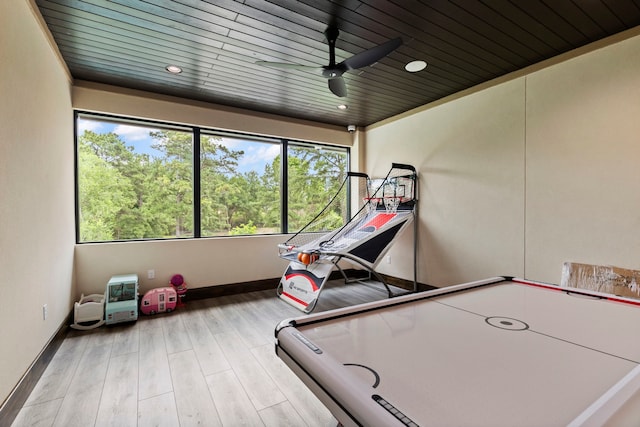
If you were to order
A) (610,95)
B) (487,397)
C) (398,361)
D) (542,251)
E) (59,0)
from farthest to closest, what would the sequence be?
(542,251) → (610,95) → (59,0) → (398,361) → (487,397)

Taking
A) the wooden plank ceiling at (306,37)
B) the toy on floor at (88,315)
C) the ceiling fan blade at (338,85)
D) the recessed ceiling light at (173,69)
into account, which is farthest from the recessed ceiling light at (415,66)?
the toy on floor at (88,315)

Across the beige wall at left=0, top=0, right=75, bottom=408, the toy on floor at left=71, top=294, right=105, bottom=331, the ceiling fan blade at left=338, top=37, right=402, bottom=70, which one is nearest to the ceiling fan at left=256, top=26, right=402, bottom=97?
the ceiling fan blade at left=338, top=37, right=402, bottom=70

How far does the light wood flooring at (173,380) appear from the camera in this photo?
5.93ft

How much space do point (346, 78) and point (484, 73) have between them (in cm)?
154

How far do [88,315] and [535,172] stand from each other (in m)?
4.91

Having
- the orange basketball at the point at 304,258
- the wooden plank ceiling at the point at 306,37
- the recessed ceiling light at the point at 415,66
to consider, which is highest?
the recessed ceiling light at the point at 415,66

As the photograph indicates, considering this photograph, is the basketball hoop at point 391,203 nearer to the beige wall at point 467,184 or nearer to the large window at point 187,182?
the beige wall at point 467,184

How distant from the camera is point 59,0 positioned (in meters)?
2.12

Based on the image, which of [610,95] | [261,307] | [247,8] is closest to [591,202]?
[610,95]

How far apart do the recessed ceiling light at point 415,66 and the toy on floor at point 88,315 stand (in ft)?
13.6

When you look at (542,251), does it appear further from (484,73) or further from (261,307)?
(261,307)

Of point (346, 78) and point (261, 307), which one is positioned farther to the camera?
point (261, 307)

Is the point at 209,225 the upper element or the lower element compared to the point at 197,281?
upper

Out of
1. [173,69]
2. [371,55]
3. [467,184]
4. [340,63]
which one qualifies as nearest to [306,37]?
[340,63]
